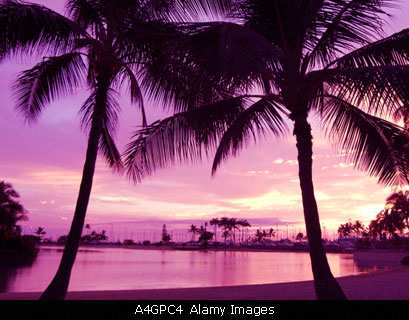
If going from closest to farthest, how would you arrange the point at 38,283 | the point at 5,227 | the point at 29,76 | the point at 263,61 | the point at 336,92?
the point at 263,61
the point at 336,92
the point at 29,76
the point at 38,283
the point at 5,227

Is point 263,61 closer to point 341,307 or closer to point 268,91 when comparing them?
point 268,91

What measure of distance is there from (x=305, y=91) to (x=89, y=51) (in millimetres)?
4150

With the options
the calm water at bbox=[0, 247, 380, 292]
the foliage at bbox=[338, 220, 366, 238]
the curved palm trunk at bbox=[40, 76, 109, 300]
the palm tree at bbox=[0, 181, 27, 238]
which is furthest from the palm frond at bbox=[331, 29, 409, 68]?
the foliage at bbox=[338, 220, 366, 238]

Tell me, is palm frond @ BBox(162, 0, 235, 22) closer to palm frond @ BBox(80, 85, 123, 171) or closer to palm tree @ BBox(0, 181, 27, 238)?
palm frond @ BBox(80, 85, 123, 171)

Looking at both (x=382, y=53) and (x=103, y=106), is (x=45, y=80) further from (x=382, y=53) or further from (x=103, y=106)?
(x=382, y=53)

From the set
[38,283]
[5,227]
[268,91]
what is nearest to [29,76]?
[268,91]

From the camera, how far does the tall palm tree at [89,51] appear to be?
7984mm

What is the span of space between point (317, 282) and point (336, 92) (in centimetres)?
314

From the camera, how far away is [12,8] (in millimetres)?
7539

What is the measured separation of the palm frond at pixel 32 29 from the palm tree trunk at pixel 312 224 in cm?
417

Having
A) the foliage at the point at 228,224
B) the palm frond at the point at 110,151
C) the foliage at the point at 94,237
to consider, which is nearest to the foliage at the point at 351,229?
the foliage at the point at 228,224

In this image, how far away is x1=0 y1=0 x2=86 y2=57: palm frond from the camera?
7578 millimetres

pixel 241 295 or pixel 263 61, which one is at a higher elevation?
pixel 263 61

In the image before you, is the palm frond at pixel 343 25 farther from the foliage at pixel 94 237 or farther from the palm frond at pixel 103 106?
the foliage at pixel 94 237
